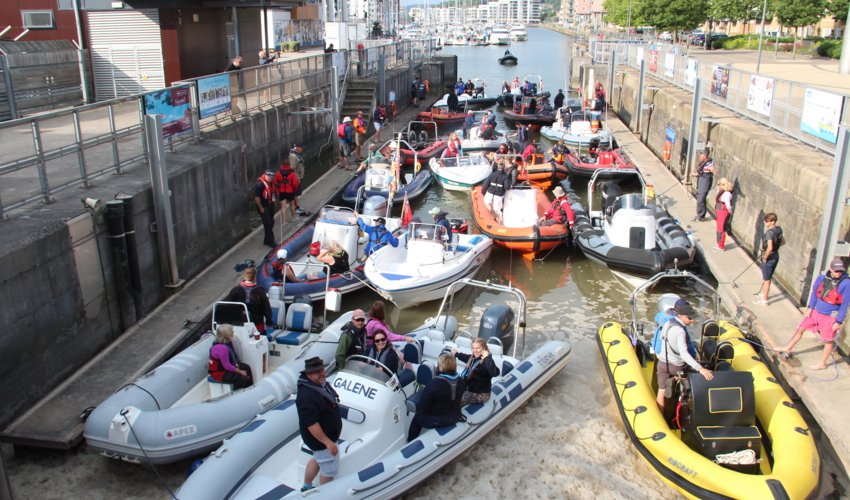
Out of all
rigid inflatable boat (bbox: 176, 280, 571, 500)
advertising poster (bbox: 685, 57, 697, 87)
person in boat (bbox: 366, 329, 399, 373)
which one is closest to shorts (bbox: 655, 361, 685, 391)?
rigid inflatable boat (bbox: 176, 280, 571, 500)

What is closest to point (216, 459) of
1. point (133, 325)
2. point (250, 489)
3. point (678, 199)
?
point (250, 489)

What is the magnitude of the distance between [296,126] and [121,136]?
10.5m

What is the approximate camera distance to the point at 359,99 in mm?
29281

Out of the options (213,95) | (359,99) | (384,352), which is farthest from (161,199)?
(359,99)

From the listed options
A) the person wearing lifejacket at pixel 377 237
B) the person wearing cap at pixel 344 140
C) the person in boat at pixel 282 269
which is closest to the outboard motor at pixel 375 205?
the person wearing lifejacket at pixel 377 237

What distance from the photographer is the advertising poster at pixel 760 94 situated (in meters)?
16.7

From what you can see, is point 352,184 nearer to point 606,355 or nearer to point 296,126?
point 296,126

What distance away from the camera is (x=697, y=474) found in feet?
24.3

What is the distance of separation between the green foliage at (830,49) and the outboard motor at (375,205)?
34507 millimetres

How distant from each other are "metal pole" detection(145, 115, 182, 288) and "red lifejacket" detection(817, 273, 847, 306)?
9.65 m

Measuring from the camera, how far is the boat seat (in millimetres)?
8742

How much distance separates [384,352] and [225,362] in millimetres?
1976

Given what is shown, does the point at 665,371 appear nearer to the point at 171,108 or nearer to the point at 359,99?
the point at 171,108

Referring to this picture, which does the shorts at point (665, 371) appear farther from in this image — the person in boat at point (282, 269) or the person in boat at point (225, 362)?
the person in boat at point (282, 269)
